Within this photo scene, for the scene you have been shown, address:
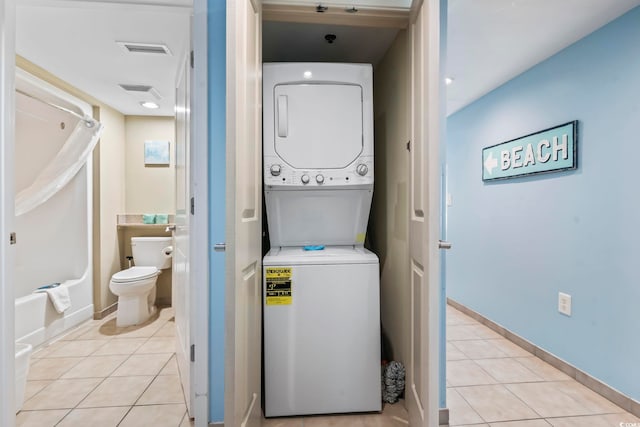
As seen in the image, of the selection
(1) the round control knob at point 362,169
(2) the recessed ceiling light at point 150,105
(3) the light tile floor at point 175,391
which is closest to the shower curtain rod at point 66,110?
(2) the recessed ceiling light at point 150,105

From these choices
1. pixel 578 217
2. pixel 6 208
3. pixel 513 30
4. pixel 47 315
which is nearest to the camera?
pixel 6 208

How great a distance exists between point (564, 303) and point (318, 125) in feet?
6.88

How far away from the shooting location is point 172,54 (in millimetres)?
2309

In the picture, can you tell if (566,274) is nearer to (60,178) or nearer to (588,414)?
(588,414)

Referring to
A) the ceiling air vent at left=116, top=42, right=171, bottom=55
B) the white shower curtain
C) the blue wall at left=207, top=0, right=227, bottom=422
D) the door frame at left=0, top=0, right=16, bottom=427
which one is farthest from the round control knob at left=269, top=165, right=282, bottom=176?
the white shower curtain

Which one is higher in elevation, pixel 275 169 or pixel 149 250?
pixel 275 169

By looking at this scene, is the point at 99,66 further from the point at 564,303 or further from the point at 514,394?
the point at 564,303

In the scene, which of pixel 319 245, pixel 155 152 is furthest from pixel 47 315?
pixel 319 245

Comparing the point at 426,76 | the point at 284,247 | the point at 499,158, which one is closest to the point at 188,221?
the point at 284,247

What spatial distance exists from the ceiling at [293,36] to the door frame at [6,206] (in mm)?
526

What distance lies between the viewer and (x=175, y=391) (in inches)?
77.5

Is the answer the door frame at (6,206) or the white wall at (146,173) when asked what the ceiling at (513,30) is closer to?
the door frame at (6,206)

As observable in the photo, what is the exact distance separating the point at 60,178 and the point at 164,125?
1302 mm

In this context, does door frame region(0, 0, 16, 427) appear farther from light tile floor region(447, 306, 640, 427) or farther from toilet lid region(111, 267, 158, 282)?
light tile floor region(447, 306, 640, 427)
